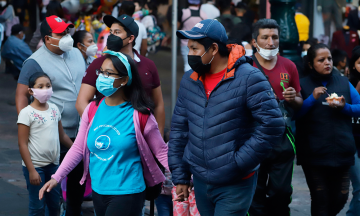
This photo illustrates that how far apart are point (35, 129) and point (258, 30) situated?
2.31 metres

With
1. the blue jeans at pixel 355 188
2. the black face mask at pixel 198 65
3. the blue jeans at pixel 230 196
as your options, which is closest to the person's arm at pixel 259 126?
the blue jeans at pixel 230 196

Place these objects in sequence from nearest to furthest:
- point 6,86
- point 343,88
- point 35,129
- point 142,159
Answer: point 142,159 → point 35,129 → point 343,88 → point 6,86

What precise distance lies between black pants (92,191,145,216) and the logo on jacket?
34 centimetres

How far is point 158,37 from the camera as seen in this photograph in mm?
10742

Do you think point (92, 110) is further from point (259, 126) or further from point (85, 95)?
point (259, 126)

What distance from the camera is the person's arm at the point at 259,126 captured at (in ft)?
10.7

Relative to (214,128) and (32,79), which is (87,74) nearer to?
(32,79)

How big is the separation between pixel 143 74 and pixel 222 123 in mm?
1601

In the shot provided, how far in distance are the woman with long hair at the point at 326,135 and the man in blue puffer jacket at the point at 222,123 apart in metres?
1.44

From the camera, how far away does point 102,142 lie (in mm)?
3479

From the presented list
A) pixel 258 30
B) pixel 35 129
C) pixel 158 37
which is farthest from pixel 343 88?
pixel 158 37

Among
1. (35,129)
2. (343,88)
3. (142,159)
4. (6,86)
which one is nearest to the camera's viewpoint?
(142,159)

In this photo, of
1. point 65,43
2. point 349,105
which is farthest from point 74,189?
point 349,105

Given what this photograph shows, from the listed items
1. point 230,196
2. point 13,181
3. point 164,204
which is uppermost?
point 230,196
